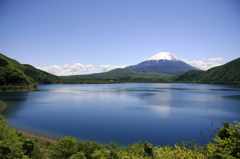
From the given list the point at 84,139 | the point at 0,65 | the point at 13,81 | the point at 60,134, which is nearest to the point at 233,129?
the point at 84,139

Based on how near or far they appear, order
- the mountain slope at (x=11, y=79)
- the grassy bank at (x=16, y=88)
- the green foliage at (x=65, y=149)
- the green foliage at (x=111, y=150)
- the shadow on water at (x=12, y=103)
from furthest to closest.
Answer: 1. the mountain slope at (x=11, y=79)
2. the grassy bank at (x=16, y=88)
3. the shadow on water at (x=12, y=103)
4. the green foliage at (x=65, y=149)
5. the green foliage at (x=111, y=150)

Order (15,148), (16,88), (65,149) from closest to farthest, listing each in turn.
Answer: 1. (15,148)
2. (65,149)
3. (16,88)

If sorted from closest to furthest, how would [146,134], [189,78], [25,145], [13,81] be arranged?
[25,145] → [146,134] → [13,81] → [189,78]

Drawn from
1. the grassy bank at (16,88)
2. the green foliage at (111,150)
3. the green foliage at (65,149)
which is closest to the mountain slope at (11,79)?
the grassy bank at (16,88)

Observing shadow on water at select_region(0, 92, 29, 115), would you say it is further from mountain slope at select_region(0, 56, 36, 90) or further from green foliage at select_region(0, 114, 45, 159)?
green foliage at select_region(0, 114, 45, 159)

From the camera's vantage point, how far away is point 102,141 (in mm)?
14172

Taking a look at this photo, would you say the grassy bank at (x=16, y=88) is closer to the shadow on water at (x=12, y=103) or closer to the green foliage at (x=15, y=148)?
the shadow on water at (x=12, y=103)

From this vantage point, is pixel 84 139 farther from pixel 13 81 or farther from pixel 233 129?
Result: pixel 13 81

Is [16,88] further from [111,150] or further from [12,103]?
[111,150]

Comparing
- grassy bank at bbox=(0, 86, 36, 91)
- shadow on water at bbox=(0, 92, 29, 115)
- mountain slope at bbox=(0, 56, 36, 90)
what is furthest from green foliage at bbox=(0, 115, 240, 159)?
mountain slope at bbox=(0, 56, 36, 90)

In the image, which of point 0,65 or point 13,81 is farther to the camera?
point 0,65

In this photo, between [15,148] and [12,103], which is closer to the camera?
[15,148]

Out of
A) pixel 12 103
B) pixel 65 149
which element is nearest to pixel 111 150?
pixel 65 149

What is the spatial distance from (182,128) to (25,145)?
15.5m
